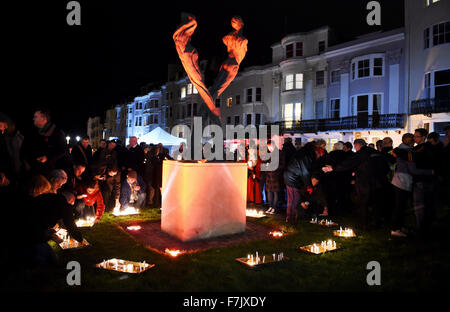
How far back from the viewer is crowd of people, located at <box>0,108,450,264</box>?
15.5 feet

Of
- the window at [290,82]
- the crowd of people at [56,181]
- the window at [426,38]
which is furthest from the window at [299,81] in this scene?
the crowd of people at [56,181]

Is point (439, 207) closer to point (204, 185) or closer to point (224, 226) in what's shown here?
point (224, 226)

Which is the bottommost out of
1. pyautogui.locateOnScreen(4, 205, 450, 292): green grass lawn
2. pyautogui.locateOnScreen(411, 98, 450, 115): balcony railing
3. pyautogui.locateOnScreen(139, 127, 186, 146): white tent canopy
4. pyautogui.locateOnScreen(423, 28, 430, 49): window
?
pyautogui.locateOnScreen(4, 205, 450, 292): green grass lawn

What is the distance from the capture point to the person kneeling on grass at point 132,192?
909 centimetres

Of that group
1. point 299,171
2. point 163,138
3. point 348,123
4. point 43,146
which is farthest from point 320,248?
point 348,123

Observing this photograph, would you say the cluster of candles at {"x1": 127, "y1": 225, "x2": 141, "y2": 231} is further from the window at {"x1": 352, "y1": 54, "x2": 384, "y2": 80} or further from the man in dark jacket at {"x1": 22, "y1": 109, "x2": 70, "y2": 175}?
the window at {"x1": 352, "y1": 54, "x2": 384, "y2": 80}

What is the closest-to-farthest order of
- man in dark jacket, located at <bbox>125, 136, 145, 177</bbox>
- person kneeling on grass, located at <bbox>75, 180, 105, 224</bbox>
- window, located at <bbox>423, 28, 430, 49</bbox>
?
1. person kneeling on grass, located at <bbox>75, 180, 105, 224</bbox>
2. man in dark jacket, located at <bbox>125, 136, 145, 177</bbox>
3. window, located at <bbox>423, 28, 430, 49</bbox>

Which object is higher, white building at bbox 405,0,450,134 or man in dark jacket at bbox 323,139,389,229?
white building at bbox 405,0,450,134

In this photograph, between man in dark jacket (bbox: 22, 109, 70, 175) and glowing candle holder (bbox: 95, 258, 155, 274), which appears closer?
glowing candle holder (bbox: 95, 258, 155, 274)

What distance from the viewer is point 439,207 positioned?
8.62 m

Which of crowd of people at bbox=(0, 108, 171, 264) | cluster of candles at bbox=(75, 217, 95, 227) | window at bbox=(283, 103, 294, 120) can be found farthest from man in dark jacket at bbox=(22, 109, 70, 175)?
window at bbox=(283, 103, 294, 120)

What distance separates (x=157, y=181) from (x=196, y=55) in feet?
16.0

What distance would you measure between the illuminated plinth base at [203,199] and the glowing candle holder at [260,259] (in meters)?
1.42

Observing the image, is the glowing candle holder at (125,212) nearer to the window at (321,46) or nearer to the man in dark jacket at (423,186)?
the man in dark jacket at (423,186)
